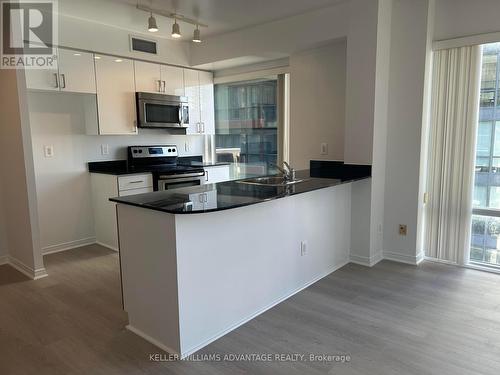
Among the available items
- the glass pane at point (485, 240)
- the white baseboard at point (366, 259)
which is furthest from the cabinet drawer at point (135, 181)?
the glass pane at point (485, 240)

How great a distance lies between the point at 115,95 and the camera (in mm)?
4258

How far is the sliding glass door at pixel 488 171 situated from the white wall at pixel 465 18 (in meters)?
0.19

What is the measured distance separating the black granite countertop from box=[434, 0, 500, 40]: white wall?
5.78 ft

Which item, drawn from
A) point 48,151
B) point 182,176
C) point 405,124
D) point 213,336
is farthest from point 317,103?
point 48,151

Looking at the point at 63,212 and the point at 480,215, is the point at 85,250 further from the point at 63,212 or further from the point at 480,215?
the point at 480,215

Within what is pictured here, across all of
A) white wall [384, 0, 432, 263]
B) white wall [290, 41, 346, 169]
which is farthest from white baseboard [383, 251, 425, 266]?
white wall [290, 41, 346, 169]

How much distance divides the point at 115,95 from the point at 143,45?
782 mm

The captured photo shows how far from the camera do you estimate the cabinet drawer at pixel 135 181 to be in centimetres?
404

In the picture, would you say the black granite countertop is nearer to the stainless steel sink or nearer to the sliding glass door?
the stainless steel sink

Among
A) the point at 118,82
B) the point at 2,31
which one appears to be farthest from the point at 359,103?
the point at 2,31

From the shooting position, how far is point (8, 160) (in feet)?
11.8

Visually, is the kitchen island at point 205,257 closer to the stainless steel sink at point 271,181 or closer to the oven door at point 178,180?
the stainless steel sink at point 271,181

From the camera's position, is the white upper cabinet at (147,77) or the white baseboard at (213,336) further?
the white upper cabinet at (147,77)

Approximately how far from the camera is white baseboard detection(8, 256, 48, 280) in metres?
3.42
